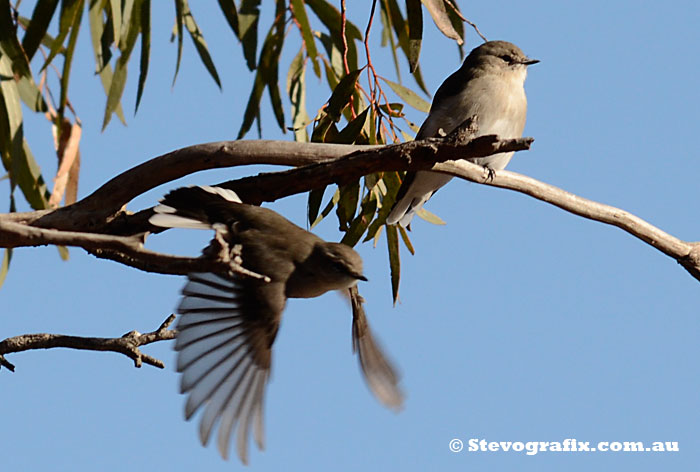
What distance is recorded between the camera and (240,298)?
2.34 meters

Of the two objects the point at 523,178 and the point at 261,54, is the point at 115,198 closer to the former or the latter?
the point at 523,178

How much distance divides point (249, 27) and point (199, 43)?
0.89 feet

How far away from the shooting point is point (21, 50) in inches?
126

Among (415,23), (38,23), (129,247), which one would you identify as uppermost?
(38,23)

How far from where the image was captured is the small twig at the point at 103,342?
7.99ft

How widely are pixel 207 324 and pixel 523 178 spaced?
2.87ft

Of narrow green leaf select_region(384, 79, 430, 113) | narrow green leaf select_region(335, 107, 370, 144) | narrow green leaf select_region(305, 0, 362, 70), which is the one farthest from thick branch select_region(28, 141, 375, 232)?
narrow green leaf select_region(305, 0, 362, 70)

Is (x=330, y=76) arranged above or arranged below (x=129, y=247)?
above

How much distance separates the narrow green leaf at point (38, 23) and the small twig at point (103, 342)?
1195 mm

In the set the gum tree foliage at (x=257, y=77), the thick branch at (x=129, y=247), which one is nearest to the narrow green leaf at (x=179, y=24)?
the gum tree foliage at (x=257, y=77)

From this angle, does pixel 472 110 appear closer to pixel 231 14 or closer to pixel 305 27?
pixel 305 27

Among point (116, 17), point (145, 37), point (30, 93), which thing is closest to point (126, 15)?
point (116, 17)

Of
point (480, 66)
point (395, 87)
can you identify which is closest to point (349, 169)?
point (395, 87)

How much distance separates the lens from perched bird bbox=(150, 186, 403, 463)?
2.27 meters
